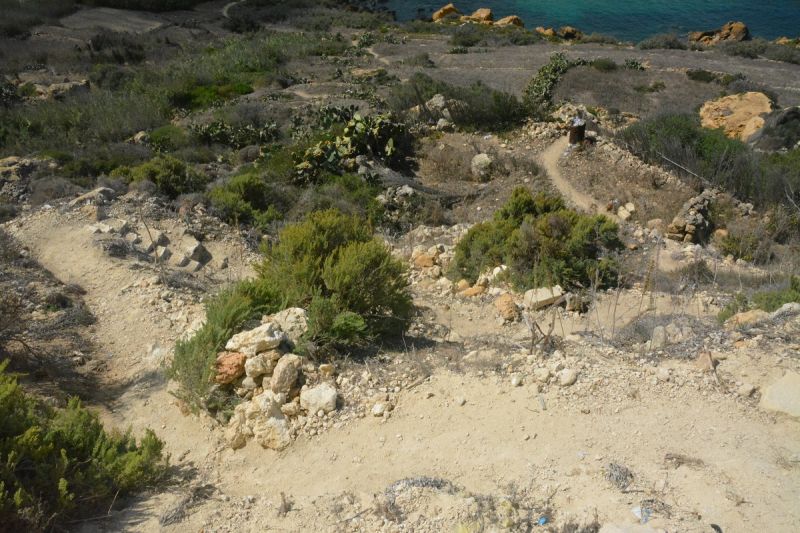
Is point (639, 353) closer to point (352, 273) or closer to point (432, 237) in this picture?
point (352, 273)

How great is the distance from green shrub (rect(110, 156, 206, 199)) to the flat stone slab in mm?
25852

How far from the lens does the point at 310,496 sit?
12.6 ft

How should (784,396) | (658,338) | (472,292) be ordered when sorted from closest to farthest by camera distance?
(784,396) → (658,338) → (472,292)

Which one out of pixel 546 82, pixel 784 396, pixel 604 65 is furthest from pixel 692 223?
pixel 604 65

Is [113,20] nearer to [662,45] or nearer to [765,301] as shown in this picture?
[662,45]

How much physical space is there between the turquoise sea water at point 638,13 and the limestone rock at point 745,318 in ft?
141

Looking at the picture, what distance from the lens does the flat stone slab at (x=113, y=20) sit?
32091 millimetres

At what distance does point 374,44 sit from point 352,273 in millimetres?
26988

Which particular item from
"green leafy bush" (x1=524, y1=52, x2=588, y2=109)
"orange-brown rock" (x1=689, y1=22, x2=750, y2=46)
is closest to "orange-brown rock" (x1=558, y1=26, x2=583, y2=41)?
"orange-brown rock" (x1=689, y1=22, x2=750, y2=46)

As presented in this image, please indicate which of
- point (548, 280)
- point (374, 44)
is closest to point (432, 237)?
point (548, 280)

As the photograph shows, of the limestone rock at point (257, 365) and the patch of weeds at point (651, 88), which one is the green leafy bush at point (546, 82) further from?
the limestone rock at point (257, 365)

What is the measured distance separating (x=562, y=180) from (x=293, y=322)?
9.52 m

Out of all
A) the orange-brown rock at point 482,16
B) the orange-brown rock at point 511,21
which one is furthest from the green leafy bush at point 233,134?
the orange-brown rock at point 482,16

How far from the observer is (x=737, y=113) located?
1862 cm
